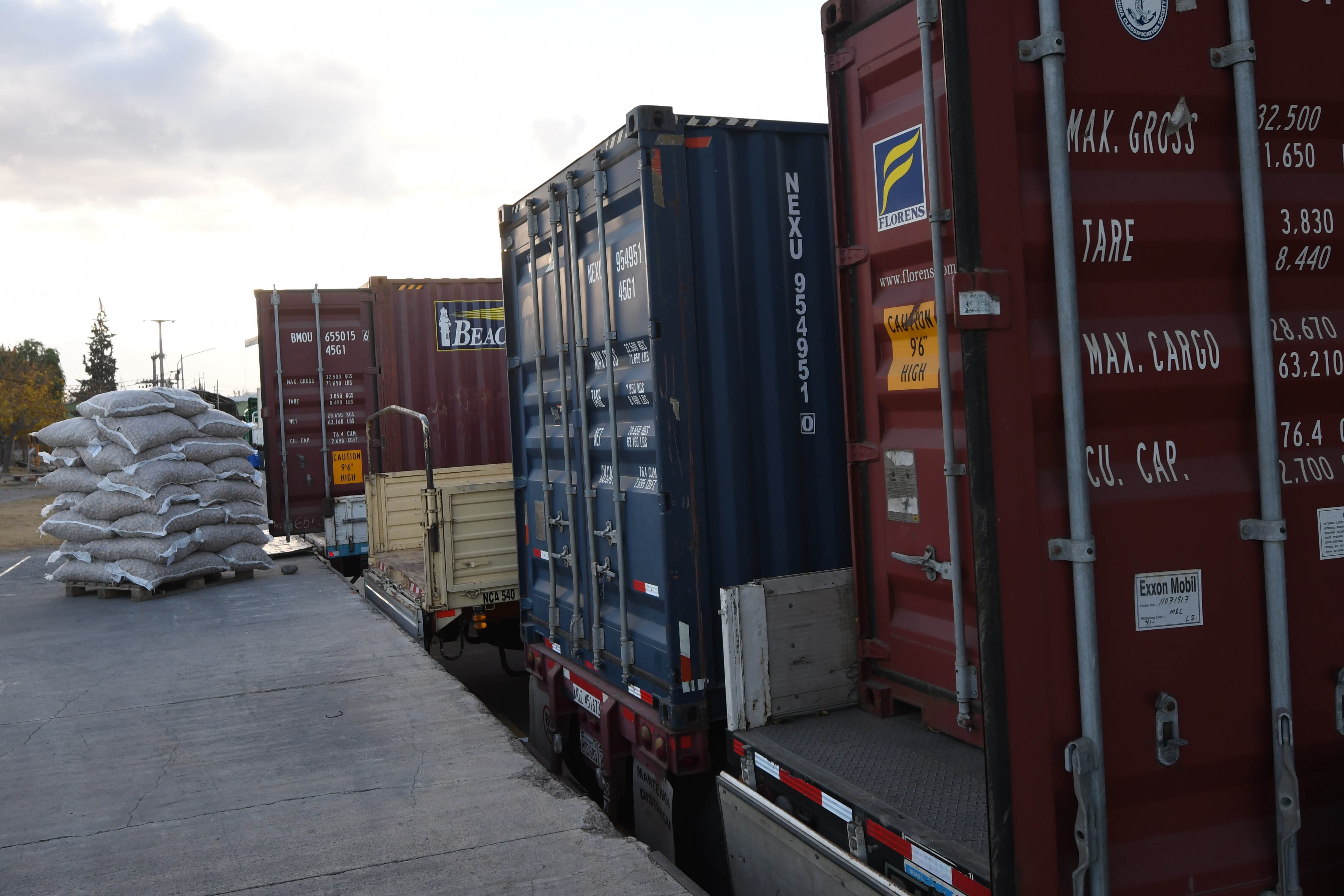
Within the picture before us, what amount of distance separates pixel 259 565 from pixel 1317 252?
40.2ft

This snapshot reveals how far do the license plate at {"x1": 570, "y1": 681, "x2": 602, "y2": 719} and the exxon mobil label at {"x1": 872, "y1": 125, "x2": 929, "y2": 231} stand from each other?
120 inches

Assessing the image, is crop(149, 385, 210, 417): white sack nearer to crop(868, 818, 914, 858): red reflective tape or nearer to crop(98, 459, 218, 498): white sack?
crop(98, 459, 218, 498): white sack

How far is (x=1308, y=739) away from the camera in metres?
2.54

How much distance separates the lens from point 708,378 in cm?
484

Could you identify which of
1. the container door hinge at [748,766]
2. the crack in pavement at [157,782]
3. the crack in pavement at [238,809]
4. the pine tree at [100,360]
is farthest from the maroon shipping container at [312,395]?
the pine tree at [100,360]

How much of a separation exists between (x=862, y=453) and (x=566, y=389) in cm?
213

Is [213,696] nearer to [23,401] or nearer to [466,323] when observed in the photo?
[466,323]

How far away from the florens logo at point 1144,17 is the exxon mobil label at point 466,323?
11.7 m

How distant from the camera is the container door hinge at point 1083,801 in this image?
2.29 meters

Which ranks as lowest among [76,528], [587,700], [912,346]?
[587,700]

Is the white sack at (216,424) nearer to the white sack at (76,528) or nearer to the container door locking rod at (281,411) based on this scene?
the container door locking rod at (281,411)

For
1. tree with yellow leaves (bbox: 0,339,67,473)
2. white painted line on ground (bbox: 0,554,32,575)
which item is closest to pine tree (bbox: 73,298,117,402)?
tree with yellow leaves (bbox: 0,339,67,473)

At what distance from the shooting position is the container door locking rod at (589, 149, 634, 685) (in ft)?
17.0

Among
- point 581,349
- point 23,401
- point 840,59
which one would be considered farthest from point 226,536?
point 23,401
